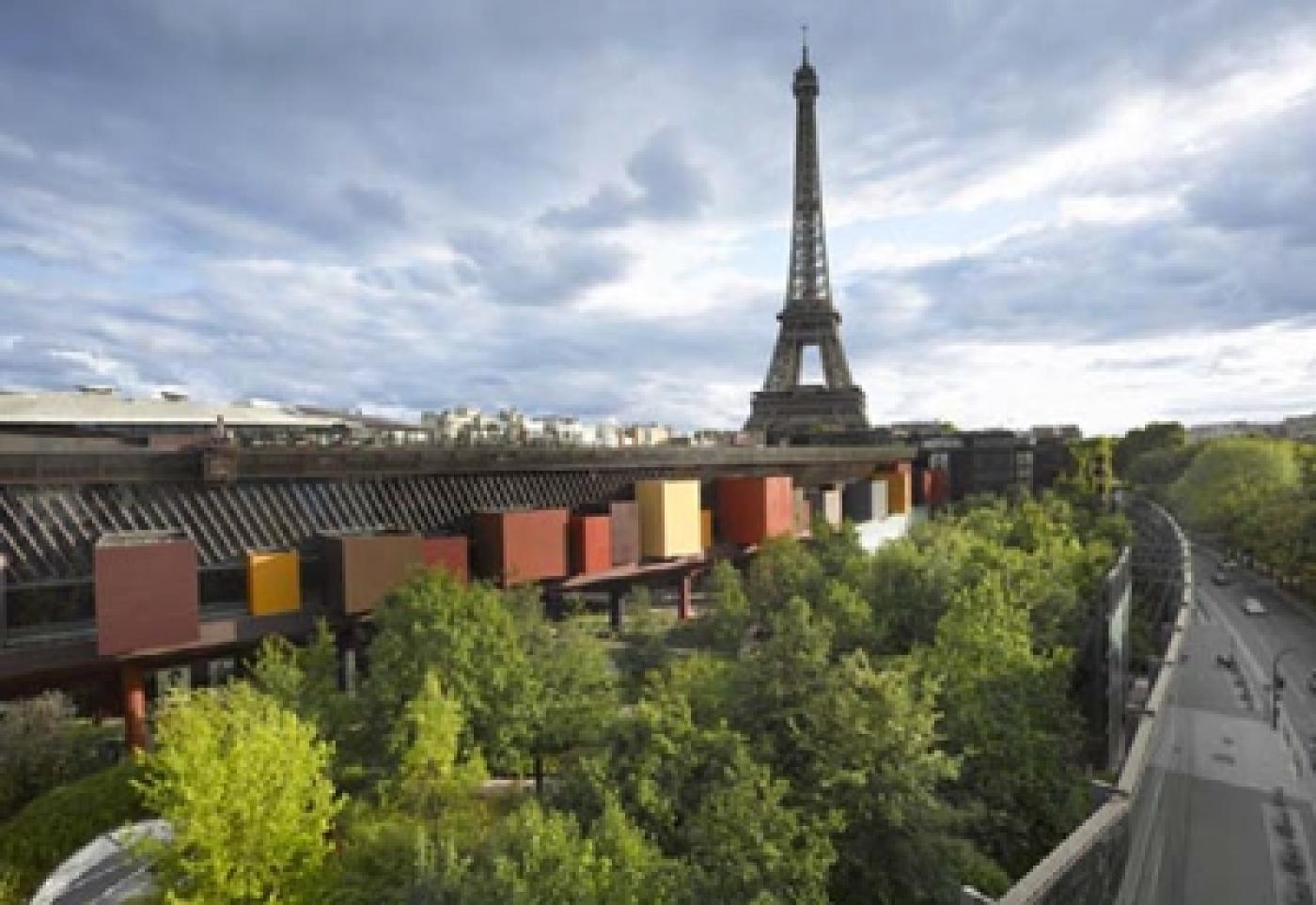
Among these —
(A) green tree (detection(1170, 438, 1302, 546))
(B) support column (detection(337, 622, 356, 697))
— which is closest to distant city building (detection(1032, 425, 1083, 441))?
(A) green tree (detection(1170, 438, 1302, 546))

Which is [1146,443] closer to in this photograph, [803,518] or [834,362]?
[834,362]

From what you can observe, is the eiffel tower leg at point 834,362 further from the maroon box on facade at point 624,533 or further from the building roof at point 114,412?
the building roof at point 114,412

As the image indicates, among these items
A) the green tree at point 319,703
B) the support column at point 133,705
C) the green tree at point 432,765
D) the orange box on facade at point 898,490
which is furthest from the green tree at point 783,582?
the orange box on facade at point 898,490

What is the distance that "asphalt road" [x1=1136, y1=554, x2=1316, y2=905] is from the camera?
2273 centimetres

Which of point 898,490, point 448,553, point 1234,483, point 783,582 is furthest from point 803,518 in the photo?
point 1234,483

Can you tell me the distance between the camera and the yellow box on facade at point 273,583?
106 feet

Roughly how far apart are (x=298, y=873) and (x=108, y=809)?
420 inches

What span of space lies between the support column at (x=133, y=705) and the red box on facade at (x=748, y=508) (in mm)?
36368

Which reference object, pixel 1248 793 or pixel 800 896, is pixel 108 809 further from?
pixel 1248 793

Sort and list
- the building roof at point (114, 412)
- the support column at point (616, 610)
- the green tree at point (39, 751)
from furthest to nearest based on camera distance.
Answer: the support column at point (616, 610), the building roof at point (114, 412), the green tree at point (39, 751)

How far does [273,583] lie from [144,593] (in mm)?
5284

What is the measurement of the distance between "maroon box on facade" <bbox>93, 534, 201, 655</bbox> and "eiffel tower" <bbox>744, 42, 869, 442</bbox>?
3177 inches

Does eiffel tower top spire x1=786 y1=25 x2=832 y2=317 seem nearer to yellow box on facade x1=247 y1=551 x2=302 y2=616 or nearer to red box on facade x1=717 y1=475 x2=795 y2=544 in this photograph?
red box on facade x1=717 y1=475 x2=795 y2=544

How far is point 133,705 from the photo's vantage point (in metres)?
30.3
